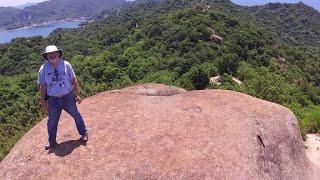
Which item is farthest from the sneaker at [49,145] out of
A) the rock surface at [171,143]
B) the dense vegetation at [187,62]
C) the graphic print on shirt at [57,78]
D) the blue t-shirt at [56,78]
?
the dense vegetation at [187,62]

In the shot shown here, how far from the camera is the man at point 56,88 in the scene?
10.9 meters

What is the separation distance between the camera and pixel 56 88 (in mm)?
11039

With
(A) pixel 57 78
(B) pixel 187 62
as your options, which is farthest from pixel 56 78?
(B) pixel 187 62

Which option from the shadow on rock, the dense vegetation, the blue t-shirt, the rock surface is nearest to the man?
the blue t-shirt

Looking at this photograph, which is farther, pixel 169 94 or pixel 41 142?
pixel 169 94

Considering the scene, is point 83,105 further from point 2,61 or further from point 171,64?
point 2,61

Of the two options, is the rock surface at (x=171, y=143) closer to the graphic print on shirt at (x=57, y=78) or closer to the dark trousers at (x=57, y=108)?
the dark trousers at (x=57, y=108)

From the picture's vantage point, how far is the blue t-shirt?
36.0 ft

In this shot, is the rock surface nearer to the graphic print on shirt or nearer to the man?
the man

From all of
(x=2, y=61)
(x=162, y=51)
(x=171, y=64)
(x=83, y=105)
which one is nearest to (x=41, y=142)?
(x=83, y=105)

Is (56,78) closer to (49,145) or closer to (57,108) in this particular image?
(57,108)

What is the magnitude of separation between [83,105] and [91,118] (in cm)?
160

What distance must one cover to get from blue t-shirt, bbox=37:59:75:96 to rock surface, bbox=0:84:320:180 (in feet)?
4.64

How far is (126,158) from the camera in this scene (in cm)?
1088
